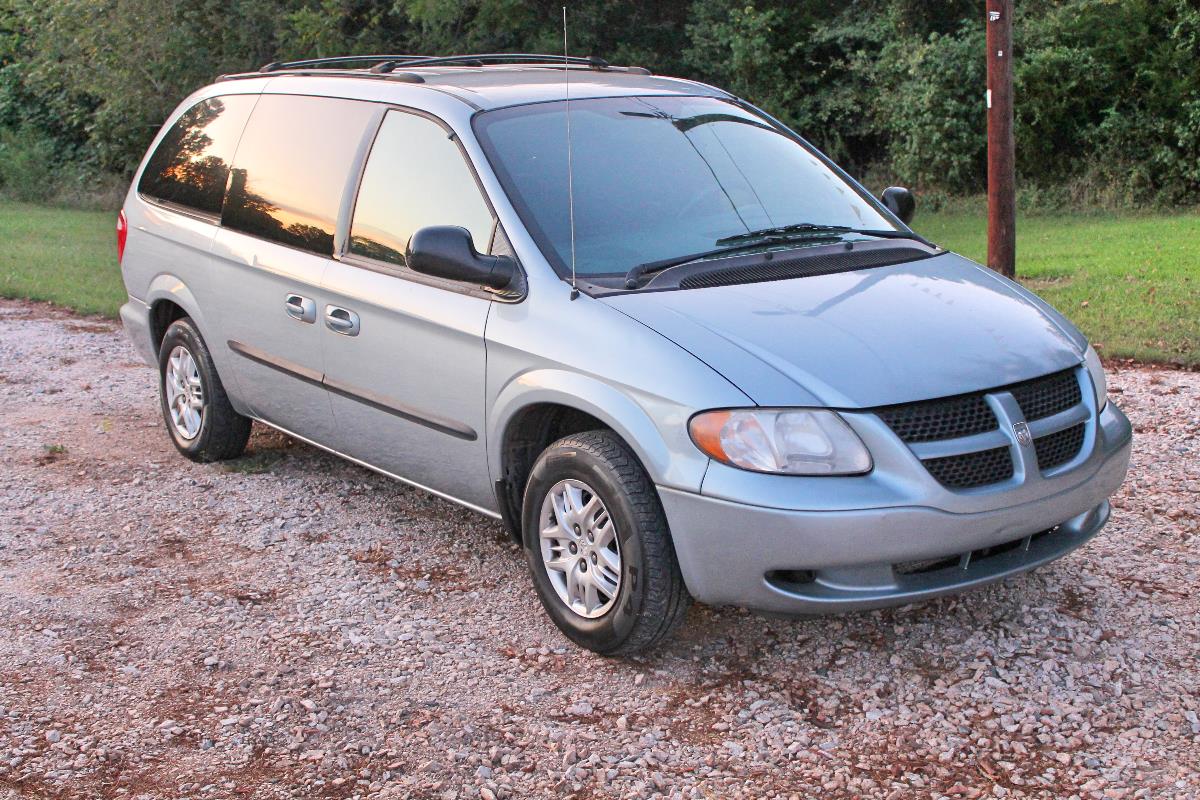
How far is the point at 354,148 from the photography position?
5293 millimetres

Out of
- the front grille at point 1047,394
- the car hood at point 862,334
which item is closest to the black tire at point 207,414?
the car hood at point 862,334

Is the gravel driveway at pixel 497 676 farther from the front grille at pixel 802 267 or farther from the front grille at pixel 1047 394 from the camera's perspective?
the front grille at pixel 802 267

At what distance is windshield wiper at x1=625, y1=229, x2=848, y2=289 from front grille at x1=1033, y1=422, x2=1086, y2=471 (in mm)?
1209

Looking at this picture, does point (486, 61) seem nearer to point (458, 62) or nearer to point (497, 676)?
point (458, 62)

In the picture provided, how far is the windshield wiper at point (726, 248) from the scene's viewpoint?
4.41m

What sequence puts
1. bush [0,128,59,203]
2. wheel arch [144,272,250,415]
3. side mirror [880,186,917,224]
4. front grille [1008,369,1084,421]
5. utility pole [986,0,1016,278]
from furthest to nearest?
bush [0,128,59,203] < utility pole [986,0,1016,278] < wheel arch [144,272,250,415] < side mirror [880,186,917,224] < front grille [1008,369,1084,421]

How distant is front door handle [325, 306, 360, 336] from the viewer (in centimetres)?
508

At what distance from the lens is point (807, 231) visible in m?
4.88

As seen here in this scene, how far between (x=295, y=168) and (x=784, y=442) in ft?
9.39

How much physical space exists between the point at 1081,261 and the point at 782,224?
8648mm

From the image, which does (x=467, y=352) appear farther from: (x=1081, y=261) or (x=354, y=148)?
(x=1081, y=261)

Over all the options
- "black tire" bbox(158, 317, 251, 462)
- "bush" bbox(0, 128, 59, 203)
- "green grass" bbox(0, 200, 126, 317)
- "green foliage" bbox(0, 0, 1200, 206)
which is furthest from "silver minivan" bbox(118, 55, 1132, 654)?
"bush" bbox(0, 128, 59, 203)

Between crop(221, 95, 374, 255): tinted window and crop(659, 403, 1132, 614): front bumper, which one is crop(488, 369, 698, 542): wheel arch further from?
crop(221, 95, 374, 255): tinted window

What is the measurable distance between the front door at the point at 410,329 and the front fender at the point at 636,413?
0.30 metres
